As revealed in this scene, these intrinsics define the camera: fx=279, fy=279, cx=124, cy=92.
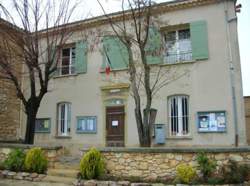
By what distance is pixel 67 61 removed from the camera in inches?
627

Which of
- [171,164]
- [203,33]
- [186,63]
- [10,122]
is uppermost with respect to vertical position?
[203,33]

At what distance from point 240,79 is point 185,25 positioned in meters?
3.56

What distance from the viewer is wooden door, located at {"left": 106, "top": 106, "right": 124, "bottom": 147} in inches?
533

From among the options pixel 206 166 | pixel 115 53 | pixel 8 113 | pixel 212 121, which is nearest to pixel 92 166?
pixel 206 166

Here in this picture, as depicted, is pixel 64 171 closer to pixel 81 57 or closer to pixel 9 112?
pixel 81 57

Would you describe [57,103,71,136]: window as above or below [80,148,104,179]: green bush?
above

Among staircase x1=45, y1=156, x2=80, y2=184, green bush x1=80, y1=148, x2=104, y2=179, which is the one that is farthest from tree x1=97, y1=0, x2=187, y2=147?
staircase x1=45, y1=156, x2=80, y2=184

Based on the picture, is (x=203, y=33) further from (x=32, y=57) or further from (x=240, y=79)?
(x=32, y=57)

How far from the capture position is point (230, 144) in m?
11.3

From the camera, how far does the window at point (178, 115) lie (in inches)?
487

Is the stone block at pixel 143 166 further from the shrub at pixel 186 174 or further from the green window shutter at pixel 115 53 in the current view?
the green window shutter at pixel 115 53

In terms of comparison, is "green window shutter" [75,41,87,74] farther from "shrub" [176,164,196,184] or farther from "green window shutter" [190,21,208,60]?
"shrub" [176,164,196,184]

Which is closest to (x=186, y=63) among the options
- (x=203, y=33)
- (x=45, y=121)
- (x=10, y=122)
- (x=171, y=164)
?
(x=203, y=33)

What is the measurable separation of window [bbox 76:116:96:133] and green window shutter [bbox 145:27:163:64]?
13.8ft
